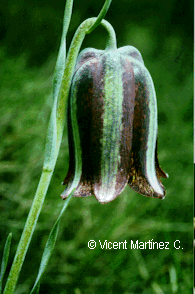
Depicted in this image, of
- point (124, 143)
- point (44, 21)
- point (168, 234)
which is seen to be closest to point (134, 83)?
point (124, 143)

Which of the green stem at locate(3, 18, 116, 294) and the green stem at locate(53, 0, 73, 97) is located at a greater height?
the green stem at locate(53, 0, 73, 97)

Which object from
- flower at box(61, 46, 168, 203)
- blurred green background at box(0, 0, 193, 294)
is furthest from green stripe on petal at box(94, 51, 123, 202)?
blurred green background at box(0, 0, 193, 294)

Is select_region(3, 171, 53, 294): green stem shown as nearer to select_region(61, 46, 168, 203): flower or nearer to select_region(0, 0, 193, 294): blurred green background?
select_region(61, 46, 168, 203): flower

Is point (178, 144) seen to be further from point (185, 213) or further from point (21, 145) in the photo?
point (21, 145)

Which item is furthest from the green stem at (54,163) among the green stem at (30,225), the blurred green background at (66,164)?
the blurred green background at (66,164)

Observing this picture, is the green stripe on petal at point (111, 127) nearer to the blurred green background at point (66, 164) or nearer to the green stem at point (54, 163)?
the green stem at point (54, 163)

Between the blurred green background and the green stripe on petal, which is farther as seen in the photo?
the blurred green background

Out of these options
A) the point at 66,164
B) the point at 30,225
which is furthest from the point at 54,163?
the point at 66,164
